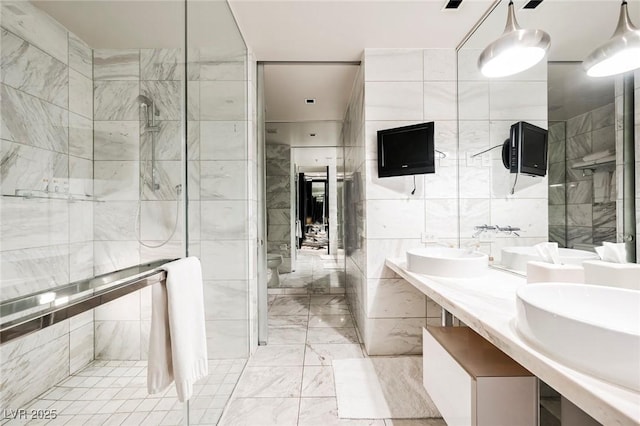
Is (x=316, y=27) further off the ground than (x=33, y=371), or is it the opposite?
(x=316, y=27)

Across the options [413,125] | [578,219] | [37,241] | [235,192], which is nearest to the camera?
[37,241]

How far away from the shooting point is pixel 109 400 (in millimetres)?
979

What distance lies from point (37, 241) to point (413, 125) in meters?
2.16

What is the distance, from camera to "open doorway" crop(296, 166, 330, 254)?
4051 mm

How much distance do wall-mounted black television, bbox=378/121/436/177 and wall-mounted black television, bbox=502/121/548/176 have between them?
46 cm

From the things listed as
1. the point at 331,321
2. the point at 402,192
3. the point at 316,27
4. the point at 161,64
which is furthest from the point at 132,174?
the point at 331,321

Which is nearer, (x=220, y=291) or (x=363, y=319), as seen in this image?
(x=220, y=291)

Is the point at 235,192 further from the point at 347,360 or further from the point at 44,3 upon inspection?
the point at 347,360

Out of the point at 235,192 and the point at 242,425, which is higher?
the point at 235,192

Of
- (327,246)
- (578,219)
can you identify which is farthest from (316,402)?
(327,246)

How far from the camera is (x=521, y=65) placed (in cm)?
149

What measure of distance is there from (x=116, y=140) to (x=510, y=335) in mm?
1714

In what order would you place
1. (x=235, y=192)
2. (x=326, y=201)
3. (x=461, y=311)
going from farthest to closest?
1. (x=326, y=201)
2. (x=235, y=192)
3. (x=461, y=311)

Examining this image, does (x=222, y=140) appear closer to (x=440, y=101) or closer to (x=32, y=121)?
(x=32, y=121)
